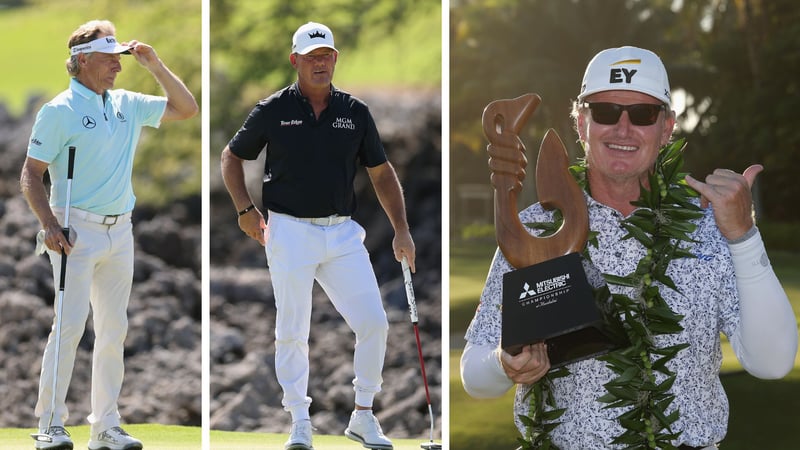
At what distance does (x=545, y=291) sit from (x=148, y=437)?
323cm

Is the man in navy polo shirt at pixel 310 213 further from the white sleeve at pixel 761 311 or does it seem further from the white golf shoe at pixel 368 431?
the white sleeve at pixel 761 311

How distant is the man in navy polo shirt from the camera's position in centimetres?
438

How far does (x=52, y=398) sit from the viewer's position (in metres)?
4.34

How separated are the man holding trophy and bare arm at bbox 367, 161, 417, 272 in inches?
83.7

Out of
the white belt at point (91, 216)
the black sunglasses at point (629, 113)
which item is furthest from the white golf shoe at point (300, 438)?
the black sunglasses at point (629, 113)

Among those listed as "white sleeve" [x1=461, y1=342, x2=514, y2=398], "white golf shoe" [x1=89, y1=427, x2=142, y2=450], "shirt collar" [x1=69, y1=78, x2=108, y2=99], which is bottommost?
"white golf shoe" [x1=89, y1=427, x2=142, y2=450]

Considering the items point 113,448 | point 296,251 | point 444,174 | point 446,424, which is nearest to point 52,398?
point 113,448

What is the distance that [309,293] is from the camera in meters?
4.50

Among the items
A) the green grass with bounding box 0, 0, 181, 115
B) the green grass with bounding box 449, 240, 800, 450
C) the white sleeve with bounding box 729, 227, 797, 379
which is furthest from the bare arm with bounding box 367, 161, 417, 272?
the green grass with bounding box 0, 0, 181, 115

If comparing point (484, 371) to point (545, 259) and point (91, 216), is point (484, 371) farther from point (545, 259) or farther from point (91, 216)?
point (91, 216)

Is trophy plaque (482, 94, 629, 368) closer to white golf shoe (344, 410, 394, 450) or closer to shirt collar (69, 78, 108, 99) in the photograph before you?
white golf shoe (344, 410, 394, 450)

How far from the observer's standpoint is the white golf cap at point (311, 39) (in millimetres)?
4465

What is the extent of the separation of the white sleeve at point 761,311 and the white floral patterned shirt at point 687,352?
0.03 metres

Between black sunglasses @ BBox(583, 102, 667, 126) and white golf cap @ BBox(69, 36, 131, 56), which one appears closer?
black sunglasses @ BBox(583, 102, 667, 126)
